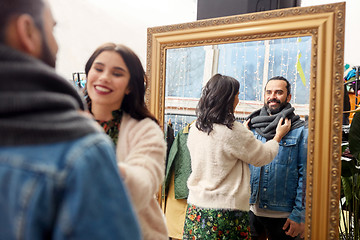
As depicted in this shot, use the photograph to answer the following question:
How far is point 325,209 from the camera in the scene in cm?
145

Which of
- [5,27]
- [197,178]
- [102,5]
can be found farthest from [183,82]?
[5,27]

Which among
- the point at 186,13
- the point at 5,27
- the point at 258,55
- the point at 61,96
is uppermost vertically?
the point at 186,13

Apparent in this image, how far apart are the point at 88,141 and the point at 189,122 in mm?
1304

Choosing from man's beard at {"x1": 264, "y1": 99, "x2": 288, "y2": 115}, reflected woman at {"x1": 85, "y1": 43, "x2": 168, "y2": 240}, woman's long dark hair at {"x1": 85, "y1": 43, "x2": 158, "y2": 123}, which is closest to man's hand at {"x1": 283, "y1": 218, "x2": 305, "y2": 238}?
man's beard at {"x1": 264, "y1": 99, "x2": 288, "y2": 115}

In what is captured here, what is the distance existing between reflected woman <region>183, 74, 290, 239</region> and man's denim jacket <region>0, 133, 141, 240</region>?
108 cm

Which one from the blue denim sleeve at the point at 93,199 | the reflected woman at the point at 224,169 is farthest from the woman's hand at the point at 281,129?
the blue denim sleeve at the point at 93,199

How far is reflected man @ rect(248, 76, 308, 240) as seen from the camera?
1509 millimetres

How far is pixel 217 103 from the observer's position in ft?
5.20

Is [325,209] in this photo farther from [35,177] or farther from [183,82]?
[35,177]

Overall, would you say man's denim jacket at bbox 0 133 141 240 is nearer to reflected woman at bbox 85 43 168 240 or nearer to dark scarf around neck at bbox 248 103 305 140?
reflected woman at bbox 85 43 168 240

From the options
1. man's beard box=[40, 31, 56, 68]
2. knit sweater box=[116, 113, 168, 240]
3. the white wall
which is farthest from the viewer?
the white wall

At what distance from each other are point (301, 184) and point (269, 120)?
0.33m

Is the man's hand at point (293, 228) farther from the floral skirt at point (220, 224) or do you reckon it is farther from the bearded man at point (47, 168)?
the bearded man at point (47, 168)

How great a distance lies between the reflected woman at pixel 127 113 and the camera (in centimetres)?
87
